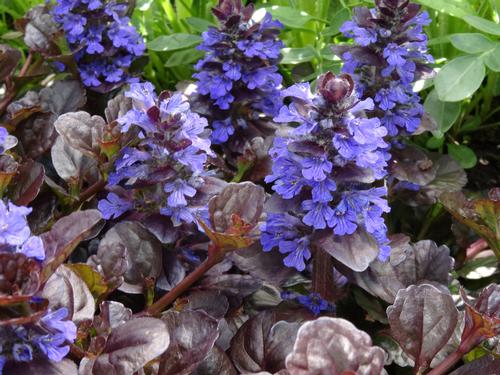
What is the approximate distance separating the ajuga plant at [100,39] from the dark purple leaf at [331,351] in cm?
127

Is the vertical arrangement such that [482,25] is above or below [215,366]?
above

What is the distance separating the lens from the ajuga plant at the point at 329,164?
1278mm

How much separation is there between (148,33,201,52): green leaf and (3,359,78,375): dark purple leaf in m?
1.39

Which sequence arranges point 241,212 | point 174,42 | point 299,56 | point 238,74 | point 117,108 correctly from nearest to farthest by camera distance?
point 241,212
point 117,108
point 238,74
point 299,56
point 174,42

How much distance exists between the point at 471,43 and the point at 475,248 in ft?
1.84

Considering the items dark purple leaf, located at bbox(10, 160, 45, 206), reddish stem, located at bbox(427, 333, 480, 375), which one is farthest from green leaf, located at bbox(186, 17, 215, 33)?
reddish stem, located at bbox(427, 333, 480, 375)

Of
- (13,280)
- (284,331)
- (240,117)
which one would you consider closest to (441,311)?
(284,331)

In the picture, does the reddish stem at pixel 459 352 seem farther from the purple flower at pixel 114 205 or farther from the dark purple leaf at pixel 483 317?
the purple flower at pixel 114 205

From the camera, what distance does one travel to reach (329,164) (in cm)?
128

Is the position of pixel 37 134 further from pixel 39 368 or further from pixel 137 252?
pixel 39 368

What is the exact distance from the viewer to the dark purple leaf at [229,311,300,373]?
1262 millimetres

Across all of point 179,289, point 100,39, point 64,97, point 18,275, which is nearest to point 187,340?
point 179,289

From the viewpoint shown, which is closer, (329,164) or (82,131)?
(329,164)

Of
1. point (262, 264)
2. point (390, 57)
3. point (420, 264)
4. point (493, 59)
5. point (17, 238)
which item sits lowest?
point (420, 264)
